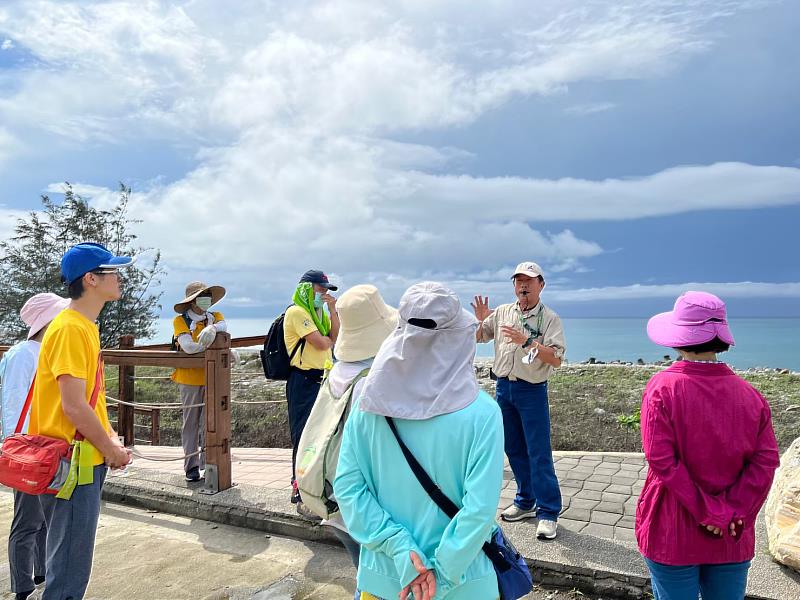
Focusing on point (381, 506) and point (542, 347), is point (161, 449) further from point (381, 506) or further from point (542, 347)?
point (381, 506)

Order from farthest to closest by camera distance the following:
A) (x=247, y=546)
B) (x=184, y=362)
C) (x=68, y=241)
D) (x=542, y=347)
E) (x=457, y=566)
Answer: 1. (x=68, y=241)
2. (x=184, y=362)
3. (x=247, y=546)
4. (x=542, y=347)
5. (x=457, y=566)

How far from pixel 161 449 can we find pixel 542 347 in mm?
5952

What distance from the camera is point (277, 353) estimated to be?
4.84m

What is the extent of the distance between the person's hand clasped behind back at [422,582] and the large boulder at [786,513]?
9.10 ft

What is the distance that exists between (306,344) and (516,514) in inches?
78.2

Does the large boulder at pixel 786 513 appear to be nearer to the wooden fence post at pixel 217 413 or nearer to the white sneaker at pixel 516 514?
the white sneaker at pixel 516 514

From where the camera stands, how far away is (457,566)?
1949 mm

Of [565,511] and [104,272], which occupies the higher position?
[104,272]

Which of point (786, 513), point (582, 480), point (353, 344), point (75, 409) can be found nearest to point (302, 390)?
point (353, 344)

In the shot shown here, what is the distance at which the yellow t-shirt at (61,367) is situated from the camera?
2887mm

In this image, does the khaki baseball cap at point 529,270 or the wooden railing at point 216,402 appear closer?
the khaki baseball cap at point 529,270

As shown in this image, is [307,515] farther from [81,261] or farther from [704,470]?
[704,470]

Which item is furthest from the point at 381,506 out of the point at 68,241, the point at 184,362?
the point at 68,241

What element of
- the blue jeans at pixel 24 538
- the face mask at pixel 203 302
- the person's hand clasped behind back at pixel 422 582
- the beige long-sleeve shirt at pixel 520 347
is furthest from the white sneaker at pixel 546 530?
the face mask at pixel 203 302
